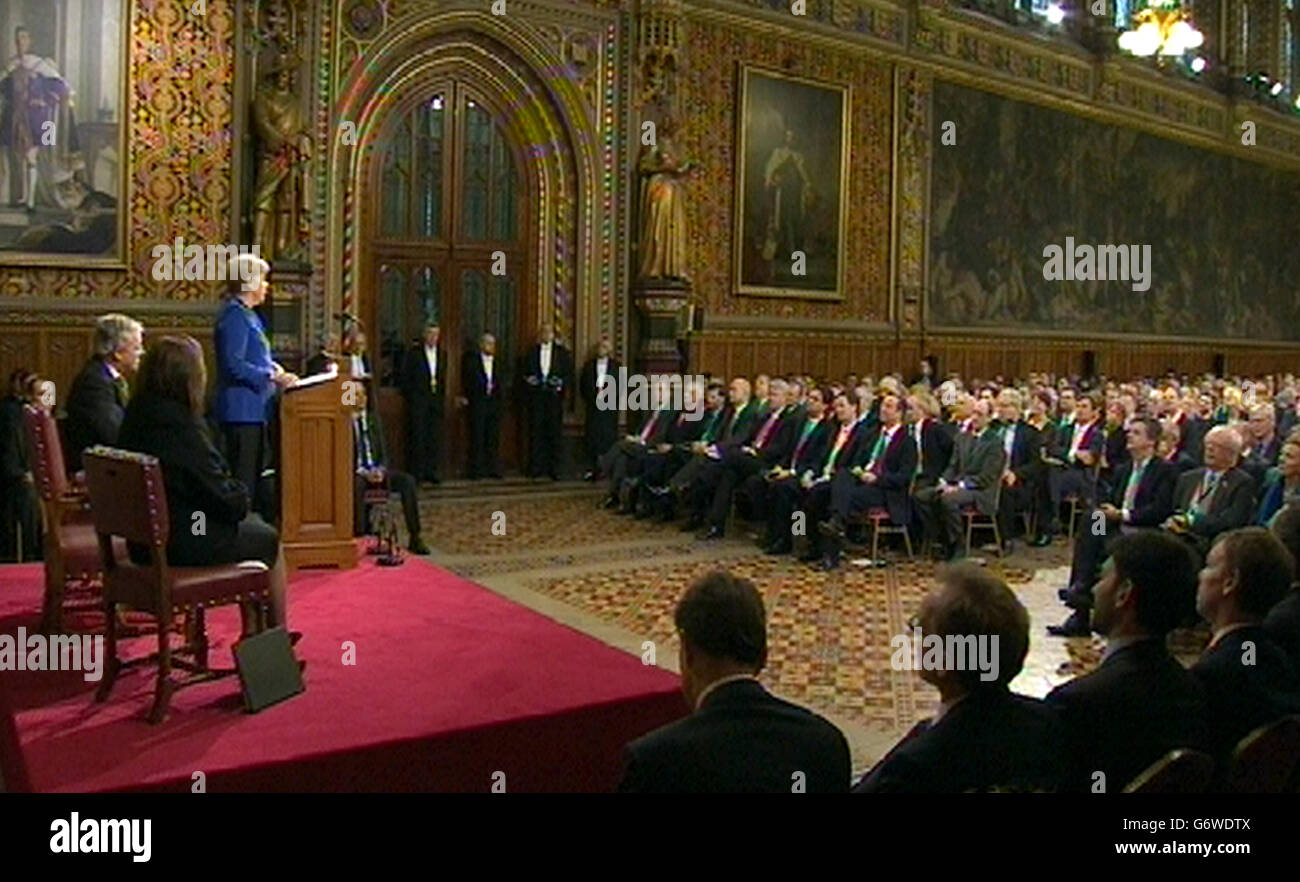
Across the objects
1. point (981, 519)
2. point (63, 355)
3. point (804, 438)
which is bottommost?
point (981, 519)

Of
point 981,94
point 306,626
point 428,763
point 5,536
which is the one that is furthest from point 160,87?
point 981,94

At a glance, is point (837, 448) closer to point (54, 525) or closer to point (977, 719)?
point (54, 525)

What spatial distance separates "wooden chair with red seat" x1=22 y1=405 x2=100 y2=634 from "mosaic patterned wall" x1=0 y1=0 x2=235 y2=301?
629 centimetres

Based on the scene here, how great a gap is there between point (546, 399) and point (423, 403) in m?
1.48

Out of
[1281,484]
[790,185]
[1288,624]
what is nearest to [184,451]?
[1288,624]

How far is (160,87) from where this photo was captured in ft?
38.4

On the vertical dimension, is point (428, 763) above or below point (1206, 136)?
below

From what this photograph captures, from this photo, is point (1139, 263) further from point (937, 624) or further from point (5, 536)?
point (937, 624)

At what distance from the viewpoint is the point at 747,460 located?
1137 cm

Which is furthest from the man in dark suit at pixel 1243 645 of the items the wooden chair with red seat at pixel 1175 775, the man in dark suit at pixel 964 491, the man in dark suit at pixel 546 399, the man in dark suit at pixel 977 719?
the man in dark suit at pixel 546 399

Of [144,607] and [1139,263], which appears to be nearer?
[144,607]

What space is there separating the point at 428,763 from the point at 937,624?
7.36 ft

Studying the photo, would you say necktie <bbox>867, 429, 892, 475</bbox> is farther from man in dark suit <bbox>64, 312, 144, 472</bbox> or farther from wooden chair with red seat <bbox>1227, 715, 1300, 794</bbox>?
wooden chair with red seat <bbox>1227, 715, 1300, 794</bbox>
